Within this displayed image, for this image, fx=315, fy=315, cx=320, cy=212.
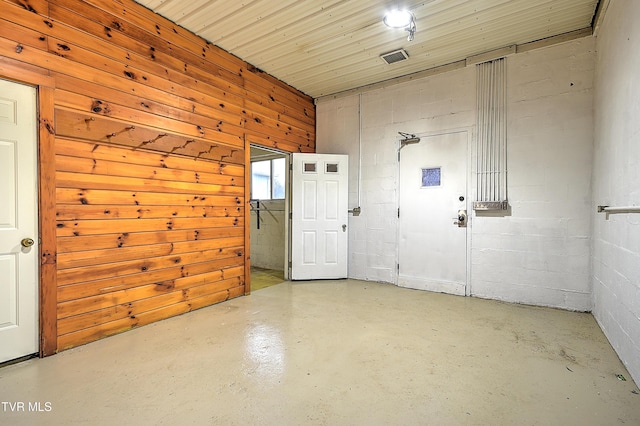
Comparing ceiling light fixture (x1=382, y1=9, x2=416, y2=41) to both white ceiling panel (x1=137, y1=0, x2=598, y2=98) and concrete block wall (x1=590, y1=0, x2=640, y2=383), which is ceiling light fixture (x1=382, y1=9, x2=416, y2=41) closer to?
white ceiling panel (x1=137, y1=0, x2=598, y2=98)

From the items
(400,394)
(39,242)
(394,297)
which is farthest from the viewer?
(394,297)

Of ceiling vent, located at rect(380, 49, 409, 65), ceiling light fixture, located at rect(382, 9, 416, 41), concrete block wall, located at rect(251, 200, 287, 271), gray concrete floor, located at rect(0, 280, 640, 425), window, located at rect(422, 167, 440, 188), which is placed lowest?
gray concrete floor, located at rect(0, 280, 640, 425)

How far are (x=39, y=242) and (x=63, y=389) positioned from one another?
108 centimetres

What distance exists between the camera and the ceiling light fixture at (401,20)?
3052mm

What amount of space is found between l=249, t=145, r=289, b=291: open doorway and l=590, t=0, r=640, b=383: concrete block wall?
4.38 meters

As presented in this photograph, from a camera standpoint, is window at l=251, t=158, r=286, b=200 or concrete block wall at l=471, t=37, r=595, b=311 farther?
window at l=251, t=158, r=286, b=200

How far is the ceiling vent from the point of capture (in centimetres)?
385

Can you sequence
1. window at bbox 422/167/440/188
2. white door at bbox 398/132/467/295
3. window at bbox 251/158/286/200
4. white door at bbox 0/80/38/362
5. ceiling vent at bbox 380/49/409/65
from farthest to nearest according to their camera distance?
window at bbox 251/158/286/200
window at bbox 422/167/440/188
white door at bbox 398/132/467/295
ceiling vent at bbox 380/49/409/65
white door at bbox 0/80/38/362

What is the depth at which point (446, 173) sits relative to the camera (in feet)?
14.0

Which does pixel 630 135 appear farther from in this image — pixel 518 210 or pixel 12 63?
pixel 12 63

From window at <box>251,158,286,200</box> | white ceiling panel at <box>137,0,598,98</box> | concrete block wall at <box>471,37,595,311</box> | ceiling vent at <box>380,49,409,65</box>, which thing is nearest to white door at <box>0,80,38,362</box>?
white ceiling panel at <box>137,0,598,98</box>

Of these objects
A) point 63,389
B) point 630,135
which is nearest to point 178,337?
point 63,389

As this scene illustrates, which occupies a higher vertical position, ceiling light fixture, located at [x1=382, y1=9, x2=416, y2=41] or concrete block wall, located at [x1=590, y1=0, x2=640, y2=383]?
ceiling light fixture, located at [x1=382, y1=9, x2=416, y2=41]

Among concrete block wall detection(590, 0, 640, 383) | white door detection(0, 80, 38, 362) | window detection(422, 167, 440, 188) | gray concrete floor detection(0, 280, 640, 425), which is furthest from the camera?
window detection(422, 167, 440, 188)
